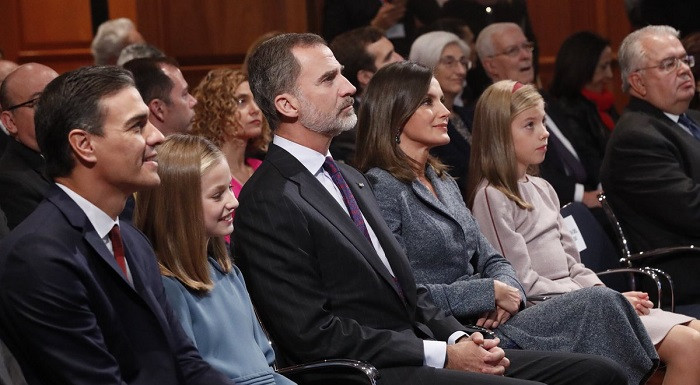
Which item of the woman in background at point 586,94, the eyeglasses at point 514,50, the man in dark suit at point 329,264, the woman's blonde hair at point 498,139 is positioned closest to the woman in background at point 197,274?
the man in dark suit at point 329,264

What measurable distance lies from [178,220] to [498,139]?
1622 mm

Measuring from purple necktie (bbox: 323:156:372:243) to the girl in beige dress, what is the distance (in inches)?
33.6

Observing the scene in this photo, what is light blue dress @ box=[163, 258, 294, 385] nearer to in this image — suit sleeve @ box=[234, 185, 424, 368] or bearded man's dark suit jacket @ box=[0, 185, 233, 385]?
suit sleeve @ box=[234, 185, 424, 368]

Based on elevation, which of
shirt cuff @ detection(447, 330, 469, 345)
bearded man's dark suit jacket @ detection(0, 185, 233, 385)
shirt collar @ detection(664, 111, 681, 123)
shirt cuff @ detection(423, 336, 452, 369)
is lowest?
shirt cuff @ detection(447, 330, 469, 345)

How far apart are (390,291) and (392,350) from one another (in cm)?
20

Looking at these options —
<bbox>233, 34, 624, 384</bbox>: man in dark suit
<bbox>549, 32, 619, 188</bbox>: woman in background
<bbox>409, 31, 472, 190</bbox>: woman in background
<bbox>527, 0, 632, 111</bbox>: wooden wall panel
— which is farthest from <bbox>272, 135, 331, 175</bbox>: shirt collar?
<bbox>527, 0, 632, 111</bbox>: wooden wall panel

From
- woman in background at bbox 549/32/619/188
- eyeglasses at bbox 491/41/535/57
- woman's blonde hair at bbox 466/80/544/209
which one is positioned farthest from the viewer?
eyeglasses at bbox 491/41/535/57

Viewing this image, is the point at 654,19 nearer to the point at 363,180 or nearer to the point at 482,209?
the point at 482,209

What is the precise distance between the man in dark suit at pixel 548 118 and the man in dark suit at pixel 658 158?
2.13ft

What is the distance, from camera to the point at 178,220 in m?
2.98

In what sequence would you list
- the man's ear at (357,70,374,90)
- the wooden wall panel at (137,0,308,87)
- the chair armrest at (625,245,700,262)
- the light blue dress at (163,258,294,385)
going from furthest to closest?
1. the wooden wall panel at (137,0,308,87)
2. the man's ear at (357,70,374,90)
3. the chair armrest at (625,245,700,262)
4. the light blue dress at (163,258,294,385)

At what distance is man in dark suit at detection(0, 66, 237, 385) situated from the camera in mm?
2369

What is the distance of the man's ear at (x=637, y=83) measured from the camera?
512cm

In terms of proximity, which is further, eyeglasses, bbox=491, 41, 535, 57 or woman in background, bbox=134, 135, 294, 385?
eyeglasses, bbox=491, 41, 535, 57
